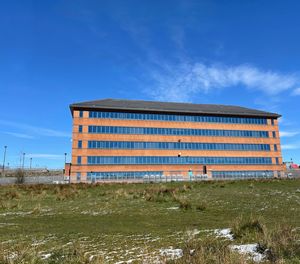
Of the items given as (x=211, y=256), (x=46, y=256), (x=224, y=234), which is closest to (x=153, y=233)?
(x=224, y=234)

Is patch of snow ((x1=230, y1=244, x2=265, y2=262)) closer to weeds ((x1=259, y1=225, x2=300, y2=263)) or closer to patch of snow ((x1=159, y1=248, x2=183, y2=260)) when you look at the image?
weeds ((x1=259, y1=225, x2=300, y2=263))

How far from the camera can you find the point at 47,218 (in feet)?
43.1

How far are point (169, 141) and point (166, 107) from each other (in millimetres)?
7789

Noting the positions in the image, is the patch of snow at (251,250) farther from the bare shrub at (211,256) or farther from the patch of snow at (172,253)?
the patch of snow at (172,253)

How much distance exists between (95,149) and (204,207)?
146ft

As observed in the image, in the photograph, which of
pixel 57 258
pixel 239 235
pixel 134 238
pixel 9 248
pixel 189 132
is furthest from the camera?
pixel 189 132

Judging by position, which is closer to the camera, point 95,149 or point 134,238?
point 134,238

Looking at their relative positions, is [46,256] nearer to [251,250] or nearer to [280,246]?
[251,250]

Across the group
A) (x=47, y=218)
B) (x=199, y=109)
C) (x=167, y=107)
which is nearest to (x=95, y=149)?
(x=167, y=107)

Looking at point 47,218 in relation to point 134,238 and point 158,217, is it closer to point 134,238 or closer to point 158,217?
point 158,217

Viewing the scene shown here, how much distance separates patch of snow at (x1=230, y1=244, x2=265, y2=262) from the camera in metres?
5.63

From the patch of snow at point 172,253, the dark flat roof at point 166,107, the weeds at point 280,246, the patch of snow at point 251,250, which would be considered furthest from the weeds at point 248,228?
the dark flat roof at point 166,107

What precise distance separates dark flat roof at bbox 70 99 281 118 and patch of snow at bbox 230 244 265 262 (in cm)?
5325

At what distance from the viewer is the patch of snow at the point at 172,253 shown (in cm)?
598
